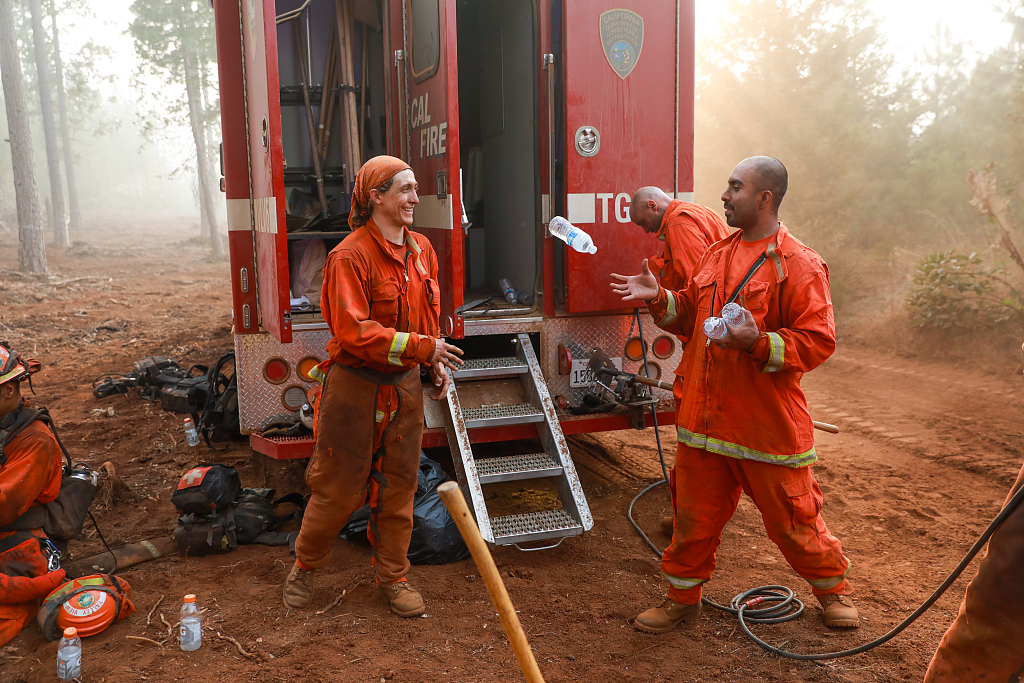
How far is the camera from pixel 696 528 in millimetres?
3240

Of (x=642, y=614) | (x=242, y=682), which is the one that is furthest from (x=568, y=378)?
(x=242, y=682)

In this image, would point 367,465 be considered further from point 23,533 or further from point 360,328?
point 23,533

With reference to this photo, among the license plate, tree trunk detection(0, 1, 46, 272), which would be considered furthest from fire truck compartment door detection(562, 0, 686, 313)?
tree trunk detection(0, 1, 46, 272)

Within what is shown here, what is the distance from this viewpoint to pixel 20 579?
3305 millimetres

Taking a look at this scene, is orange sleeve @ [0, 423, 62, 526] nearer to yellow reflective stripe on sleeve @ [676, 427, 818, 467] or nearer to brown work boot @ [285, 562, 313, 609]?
brown work boot @ [285, 562, 313, 609]

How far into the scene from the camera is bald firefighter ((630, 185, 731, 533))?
4.05 metres

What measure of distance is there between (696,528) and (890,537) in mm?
1813

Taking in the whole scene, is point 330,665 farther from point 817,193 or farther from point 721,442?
point 817,193

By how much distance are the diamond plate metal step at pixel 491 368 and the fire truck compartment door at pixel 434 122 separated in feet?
1.22

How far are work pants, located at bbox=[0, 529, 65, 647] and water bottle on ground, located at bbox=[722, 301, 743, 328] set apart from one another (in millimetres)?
3109

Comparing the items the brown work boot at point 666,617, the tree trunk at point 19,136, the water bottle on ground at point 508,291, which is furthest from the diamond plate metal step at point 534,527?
the tree trunk at point 19,136

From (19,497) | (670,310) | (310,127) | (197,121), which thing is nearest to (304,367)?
(19,497)

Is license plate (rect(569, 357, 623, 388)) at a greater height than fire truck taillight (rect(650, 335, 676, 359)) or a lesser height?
lesser

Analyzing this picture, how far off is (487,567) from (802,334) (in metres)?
1.78
